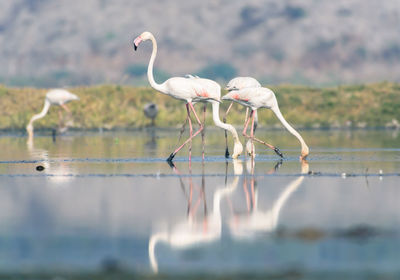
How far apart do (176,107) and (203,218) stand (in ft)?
130

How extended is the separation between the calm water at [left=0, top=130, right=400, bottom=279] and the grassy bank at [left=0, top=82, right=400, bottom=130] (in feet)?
88.2

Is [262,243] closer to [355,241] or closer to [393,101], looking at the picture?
[355,241]

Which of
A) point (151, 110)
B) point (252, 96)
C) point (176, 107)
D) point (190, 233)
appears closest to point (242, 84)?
point (252, 96)

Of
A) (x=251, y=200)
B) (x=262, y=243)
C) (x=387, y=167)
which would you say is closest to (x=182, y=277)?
(x=262, y=243)

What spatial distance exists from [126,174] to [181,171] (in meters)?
1.10

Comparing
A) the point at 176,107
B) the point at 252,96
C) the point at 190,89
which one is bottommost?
the point at 252,96

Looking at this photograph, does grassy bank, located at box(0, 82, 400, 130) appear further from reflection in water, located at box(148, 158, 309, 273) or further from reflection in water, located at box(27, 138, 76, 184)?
reflection in water, located at box(148, 158, 309, 273)

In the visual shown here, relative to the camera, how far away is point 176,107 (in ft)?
158

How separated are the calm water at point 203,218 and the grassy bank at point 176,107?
26883 millimetres

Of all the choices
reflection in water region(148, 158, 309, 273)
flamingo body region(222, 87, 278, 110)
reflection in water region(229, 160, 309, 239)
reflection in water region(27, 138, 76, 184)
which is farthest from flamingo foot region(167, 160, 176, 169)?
reflection in water region(148, 158, 309, 273)

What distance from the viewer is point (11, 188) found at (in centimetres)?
1198

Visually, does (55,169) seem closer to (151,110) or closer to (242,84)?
(242,84)

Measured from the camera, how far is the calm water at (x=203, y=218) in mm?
6395

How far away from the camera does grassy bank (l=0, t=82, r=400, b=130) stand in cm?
4300
